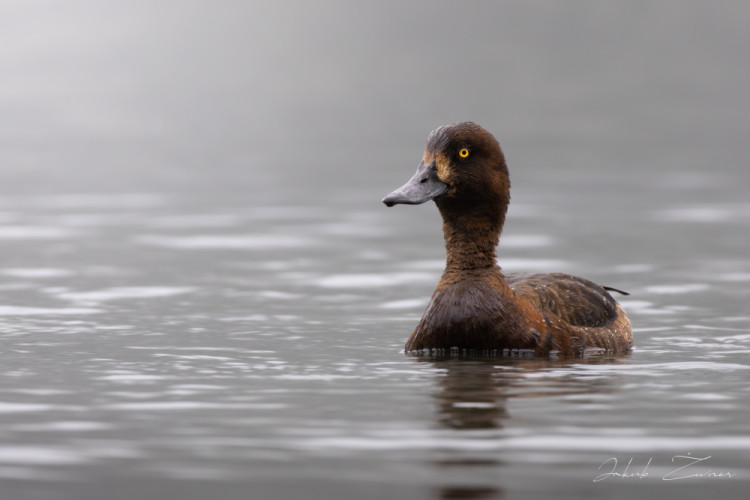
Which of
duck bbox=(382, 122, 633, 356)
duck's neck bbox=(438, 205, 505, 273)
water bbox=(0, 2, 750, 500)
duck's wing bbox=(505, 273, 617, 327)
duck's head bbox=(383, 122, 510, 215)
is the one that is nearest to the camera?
water bbox=(0, 2, 750, 500)

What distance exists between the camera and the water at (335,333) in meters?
9.14

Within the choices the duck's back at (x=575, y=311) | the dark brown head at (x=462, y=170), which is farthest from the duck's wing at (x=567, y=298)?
the dark brown head at (x=462, y=170)

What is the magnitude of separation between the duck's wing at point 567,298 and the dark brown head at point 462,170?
86 centimetres

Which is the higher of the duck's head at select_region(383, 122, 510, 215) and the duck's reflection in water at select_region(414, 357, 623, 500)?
the duck's head at select_region(383, 122, 510, 215)

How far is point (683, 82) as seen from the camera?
300 feet

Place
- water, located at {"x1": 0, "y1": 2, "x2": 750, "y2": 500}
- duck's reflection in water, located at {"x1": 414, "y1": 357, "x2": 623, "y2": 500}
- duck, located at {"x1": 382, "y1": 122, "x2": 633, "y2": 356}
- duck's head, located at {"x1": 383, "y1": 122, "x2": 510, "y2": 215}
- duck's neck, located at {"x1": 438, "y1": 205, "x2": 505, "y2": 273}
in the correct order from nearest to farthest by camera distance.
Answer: duck's reflection in water, located at {"x1": 414, "y1": 357, "x2": 623, "y2": 500}, water, located at {"x1": 0, "y1": 2, "x2": 750, "y2": 500}, duck, located at {"x1": 382, "y1": 122, "x2": 633, "y2": 356}, duck's head, located at {"x1": 383, "y1": 122, "x2": 510, "y2": 215}, duck's neck, located at {"x1": 438, "y1": 205, "x2": 505, "y2": 273}

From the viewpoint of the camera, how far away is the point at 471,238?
13523 millimetres

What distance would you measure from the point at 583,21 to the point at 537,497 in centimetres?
12138

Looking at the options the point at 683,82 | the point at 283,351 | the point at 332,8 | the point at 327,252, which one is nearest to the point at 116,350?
the point at 283,351

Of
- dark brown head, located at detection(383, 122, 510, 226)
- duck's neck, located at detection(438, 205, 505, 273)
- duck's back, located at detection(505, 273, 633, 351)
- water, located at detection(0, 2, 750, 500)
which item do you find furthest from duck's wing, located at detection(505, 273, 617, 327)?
dark brown head, located at detection(383, 122, 510, 226)

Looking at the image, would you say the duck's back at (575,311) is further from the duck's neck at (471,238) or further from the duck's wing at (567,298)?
the duck's neck at (471,238)

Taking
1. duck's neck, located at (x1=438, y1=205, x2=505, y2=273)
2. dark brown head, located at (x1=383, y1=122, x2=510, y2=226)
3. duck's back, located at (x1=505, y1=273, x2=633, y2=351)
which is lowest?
duck's back, located at (x1=505, y1=273, x2=633, y2=351)

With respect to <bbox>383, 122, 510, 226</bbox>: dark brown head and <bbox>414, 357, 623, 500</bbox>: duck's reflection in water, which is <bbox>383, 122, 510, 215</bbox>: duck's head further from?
<bbox>414, 357, 623, 500</bbox>: duck's reflection in water

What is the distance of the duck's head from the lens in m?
13.3
